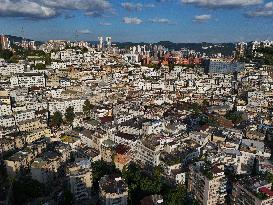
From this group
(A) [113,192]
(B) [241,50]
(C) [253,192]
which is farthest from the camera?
(B) [241,50]

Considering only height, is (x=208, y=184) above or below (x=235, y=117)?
below

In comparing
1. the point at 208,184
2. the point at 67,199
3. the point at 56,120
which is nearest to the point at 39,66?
the point at 56,120

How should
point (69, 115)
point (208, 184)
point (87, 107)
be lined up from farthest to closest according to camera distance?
point (87, 107), point (69, 115), point (208, 184)

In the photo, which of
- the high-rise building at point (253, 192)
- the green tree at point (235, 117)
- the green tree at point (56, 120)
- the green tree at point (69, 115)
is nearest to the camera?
the high-rise building at point (253, 192)

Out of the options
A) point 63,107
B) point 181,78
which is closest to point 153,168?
point 63,107

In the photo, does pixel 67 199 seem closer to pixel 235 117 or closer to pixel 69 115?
pixel 69 115

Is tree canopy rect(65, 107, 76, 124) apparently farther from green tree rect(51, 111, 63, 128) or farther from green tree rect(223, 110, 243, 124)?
green tree rect(223, 110, 243, 124)

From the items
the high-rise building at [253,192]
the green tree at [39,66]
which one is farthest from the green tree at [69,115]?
the high-rise building at [253,192]

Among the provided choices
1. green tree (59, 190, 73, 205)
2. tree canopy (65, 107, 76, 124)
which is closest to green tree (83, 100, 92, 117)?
tree canopy (65, 107, 76, 124)

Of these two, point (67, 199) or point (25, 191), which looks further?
point (25, 191)

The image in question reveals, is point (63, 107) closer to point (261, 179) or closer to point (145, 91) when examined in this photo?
point (145, 91)

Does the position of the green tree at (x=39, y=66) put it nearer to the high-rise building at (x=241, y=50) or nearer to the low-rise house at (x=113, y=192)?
the low-rise house at (x=113, y=192)
